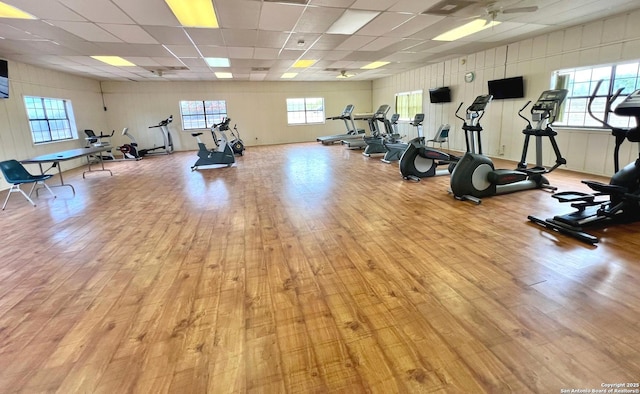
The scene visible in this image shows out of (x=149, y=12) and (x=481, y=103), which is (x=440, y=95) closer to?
(x=481, y=103)

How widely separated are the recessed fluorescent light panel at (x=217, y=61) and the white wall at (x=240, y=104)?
375 cm

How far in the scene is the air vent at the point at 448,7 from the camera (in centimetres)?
411

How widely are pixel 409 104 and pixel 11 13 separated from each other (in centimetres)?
1035

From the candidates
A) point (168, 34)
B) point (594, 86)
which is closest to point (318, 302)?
point (168, 34)

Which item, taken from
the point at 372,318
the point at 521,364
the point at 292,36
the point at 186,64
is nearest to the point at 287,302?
the point at 372,318

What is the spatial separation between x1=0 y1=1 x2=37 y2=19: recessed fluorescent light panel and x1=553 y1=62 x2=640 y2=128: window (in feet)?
27.6

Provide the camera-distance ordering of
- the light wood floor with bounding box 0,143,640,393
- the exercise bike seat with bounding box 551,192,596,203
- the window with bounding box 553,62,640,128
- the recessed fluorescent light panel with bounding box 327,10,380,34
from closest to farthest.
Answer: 1. the light wood floor with bounding box 0,143,640,393
2. the exercise bike seat with bounding box 551,192,596,203
3. the recessed fluorescent light panel with bounding box 327,10,380,34
4. the window with bounding box 553,62,640,128

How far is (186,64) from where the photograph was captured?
7980mm

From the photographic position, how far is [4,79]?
6.37m

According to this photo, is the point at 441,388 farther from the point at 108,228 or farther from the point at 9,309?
the point at 108,228

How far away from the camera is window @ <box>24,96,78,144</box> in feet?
24.8

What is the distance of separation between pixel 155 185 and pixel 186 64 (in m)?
3.70

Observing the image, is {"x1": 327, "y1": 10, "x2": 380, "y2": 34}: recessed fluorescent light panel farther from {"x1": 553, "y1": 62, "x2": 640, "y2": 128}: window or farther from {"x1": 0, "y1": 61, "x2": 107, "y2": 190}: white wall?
{"x1": 0, "y1": 61, "x2": 107, "y2": 190}: white wall

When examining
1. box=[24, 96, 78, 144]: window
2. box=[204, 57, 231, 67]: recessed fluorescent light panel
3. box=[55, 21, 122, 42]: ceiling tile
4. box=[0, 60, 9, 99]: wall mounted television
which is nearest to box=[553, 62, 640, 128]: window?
box=[204, 57, 231, 67]: recessed fluorescent light panel
